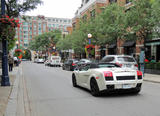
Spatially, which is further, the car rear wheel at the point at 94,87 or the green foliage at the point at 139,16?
the green foliage at the point at 139,16

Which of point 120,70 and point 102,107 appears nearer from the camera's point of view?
point 102,107

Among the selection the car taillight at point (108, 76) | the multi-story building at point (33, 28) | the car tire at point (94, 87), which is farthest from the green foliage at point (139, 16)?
the multi-story building at point (33, 28)

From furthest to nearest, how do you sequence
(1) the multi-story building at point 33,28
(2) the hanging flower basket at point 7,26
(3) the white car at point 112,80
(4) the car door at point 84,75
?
(1) the multi-story building at point 33,28
(2) the hanging flower basket at point 7,26
(4) the car door at point 84,75
(3) the white car at point 112,80

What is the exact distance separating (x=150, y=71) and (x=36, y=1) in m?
12.2

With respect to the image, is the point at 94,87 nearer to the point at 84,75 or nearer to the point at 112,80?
the point at 112,80

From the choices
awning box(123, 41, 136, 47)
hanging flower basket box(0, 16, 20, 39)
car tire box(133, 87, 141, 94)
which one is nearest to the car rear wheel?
car tire box(133, 87, 141, 94)

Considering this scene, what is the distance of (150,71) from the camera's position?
17.8 metres

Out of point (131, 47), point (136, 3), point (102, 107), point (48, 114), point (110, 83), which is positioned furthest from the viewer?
point (131, 47)

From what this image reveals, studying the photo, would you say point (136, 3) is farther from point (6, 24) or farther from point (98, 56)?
point (98, 56)

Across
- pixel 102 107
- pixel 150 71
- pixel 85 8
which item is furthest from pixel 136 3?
→ pixel 85 8

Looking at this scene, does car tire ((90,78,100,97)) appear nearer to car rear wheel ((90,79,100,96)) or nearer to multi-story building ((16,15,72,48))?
car rear wheel ((90,79,100,96))

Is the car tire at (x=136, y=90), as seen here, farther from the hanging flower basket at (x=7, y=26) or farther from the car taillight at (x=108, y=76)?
the hanging flower basket at (x=7, y=26)

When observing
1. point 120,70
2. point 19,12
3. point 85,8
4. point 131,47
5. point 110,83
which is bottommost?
point 110,83

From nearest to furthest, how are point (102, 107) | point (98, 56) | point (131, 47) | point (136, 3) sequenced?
point (102, 107), point (136, 3), point (131, 47), point (98, 56)
